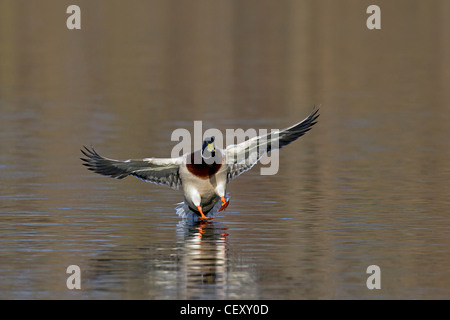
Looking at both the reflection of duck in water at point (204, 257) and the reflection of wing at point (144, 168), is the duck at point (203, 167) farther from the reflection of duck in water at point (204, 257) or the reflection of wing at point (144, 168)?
the reflection of duck in water at point (204, 257)

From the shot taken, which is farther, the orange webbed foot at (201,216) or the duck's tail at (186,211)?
the duck's tail at (186,211)

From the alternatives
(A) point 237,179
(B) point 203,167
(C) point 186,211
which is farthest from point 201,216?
(A) point 237,179

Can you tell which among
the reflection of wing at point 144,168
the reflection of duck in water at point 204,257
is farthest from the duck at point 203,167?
the reflection of duck in water at point 204,257

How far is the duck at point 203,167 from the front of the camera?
60.5 feet

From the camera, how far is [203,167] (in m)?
18.5

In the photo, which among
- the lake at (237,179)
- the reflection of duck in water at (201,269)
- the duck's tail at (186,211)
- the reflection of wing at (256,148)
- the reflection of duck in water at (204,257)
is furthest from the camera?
the duck's tail at (186,211)

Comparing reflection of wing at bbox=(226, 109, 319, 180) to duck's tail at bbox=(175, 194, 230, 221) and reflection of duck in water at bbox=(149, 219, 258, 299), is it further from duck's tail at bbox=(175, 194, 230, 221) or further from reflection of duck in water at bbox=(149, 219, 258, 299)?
reflection of duck in water at bbox=(149, 219, 258, 299)

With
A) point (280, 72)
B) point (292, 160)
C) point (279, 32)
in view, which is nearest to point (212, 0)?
point (279, 32)

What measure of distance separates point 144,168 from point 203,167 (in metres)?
1.08

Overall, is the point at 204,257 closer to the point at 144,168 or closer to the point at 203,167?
the point at 203,167

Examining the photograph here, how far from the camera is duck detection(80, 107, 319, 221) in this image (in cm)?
1845

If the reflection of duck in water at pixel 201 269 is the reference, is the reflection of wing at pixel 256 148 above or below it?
above

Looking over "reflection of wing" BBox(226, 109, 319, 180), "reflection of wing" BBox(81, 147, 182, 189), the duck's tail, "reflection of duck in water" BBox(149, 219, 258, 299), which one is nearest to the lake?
"reflection of duck in water" BBox(149, 219, 258, 299)
